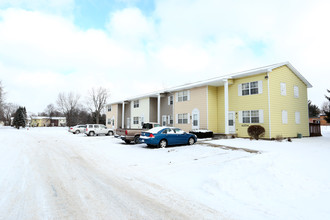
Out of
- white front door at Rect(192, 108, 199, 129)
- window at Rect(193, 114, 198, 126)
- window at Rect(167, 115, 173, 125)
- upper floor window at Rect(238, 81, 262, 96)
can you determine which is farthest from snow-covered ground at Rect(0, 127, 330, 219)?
window at Rect(167, 115, 173, 125)

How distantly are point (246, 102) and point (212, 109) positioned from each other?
3.58 metres

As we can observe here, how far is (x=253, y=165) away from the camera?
7395mm

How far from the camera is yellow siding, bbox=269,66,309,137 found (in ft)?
58.7

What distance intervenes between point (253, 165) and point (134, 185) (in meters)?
4.34

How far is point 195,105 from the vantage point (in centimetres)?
2273

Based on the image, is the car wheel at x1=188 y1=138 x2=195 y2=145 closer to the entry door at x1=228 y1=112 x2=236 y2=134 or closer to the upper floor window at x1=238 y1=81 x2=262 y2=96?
the entry door at x1=228 y1=112 x2=236 y2=134

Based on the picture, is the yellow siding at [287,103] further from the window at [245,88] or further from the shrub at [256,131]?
the window at [245,88]

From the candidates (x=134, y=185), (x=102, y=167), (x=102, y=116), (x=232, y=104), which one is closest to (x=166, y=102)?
(x=232, y=104)

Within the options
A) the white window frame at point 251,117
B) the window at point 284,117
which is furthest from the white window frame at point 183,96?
the window at point 284,117

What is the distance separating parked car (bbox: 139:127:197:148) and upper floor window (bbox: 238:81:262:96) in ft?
26.9

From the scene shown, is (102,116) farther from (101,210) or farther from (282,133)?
(101,210)

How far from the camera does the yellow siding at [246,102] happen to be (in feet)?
58.0

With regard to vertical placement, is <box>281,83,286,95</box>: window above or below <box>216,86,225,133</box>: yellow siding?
above

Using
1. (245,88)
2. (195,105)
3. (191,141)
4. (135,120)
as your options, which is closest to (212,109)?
(195,105)
